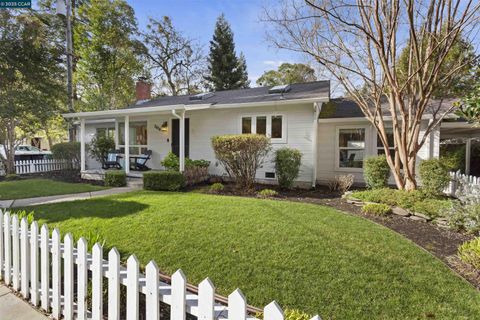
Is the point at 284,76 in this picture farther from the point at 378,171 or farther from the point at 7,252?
the point at 7,252

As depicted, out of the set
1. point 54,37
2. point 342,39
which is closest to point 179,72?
point 54,37

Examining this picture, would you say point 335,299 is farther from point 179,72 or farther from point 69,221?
point 179,72

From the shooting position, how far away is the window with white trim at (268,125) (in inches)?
385

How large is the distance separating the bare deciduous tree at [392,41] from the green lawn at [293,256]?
3.43m

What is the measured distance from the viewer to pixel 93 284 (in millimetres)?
2205

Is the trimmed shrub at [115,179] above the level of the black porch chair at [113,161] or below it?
below

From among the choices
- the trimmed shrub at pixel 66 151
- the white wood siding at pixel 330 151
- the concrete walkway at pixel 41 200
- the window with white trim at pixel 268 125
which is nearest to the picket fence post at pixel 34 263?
the concrete walkway at pixel 41 200

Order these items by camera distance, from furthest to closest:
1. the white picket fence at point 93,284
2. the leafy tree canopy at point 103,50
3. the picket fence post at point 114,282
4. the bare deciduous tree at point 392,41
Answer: the leafy tree canopy at point 103,50
the bare deciduous tree at point 392,41
the picket fence post at point 114,282
the white picket fence at point 93,284

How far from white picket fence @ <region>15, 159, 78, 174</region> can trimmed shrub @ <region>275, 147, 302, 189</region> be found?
11.5 meters

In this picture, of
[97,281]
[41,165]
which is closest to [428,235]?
[97,281]

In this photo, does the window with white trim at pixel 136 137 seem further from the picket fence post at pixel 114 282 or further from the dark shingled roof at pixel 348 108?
the picket fence post at pixel 114 282

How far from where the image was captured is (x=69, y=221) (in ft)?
16.4

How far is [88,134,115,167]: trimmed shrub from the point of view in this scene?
12953mm

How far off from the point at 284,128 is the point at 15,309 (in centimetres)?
843
